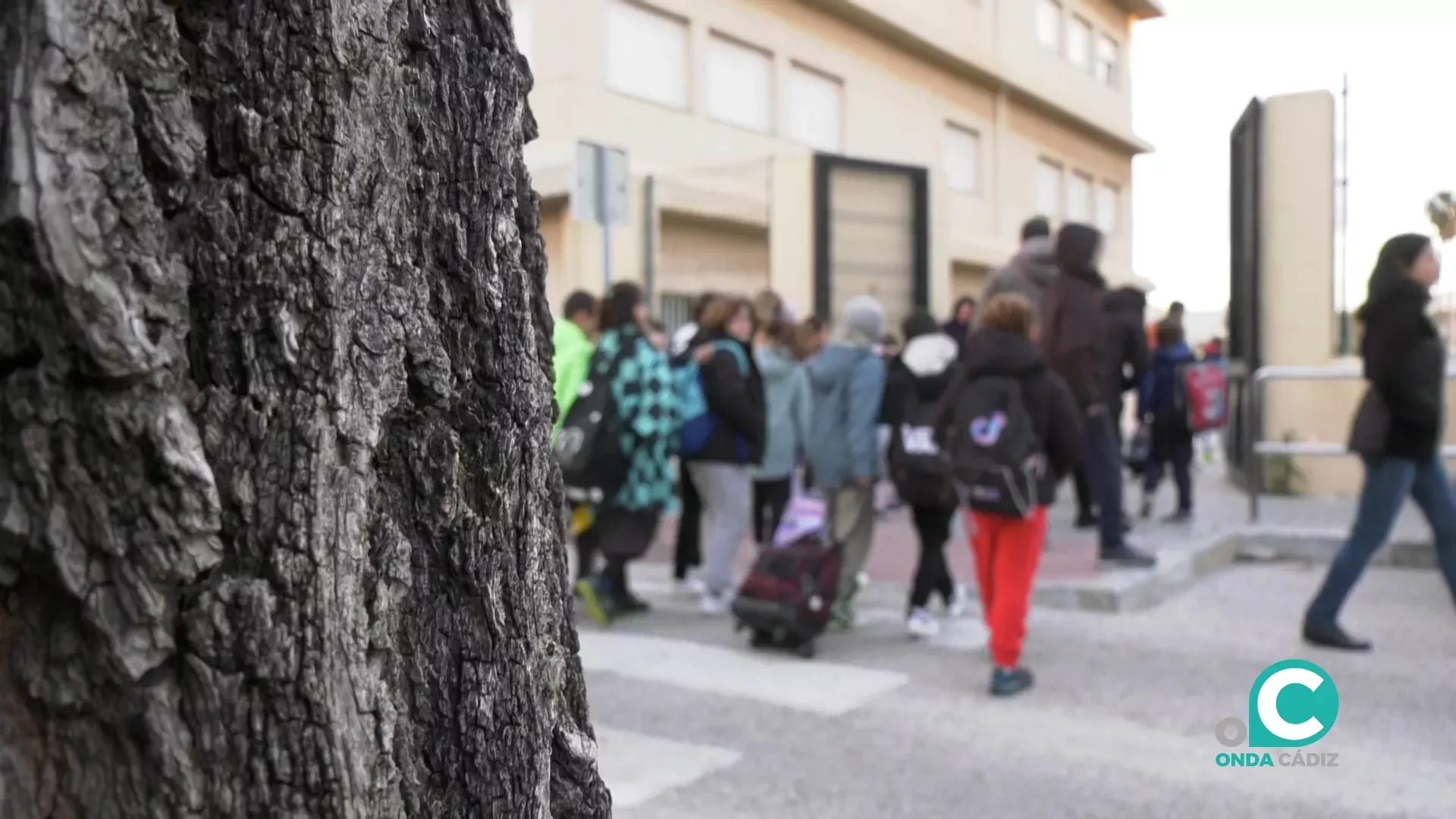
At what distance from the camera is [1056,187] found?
2853 cm

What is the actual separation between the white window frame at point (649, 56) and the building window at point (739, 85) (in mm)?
558

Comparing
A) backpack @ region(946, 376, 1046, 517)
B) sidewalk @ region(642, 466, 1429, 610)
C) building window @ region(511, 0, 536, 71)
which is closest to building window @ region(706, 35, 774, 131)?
building window @ region(511, 0, 536, 71)

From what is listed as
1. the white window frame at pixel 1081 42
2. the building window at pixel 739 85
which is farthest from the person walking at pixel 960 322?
the white window frame at pixel 1081 42

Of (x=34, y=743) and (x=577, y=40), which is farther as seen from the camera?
(x=577, y=40)

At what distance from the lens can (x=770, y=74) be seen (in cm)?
1853

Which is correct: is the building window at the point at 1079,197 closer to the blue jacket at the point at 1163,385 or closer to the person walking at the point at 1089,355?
the blue jacket at the point at 1163,385

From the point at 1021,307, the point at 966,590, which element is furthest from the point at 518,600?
the point at 966,590

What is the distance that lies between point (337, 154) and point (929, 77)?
2294cm

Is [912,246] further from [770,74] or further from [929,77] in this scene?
[929,77]

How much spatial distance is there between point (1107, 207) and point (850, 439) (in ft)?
90.9

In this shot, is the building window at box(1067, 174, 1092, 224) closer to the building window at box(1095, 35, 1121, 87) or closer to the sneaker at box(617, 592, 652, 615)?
the building window at box(1095, 35, 1121, 87)

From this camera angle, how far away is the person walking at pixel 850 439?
6375 millimetres

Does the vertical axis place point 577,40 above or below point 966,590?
above

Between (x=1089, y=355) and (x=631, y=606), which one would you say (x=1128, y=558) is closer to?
(x=1089, y=355)
